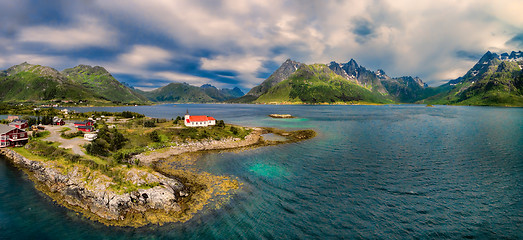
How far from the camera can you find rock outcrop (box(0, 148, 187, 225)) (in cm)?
2703

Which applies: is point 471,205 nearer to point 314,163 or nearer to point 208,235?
point 314,163

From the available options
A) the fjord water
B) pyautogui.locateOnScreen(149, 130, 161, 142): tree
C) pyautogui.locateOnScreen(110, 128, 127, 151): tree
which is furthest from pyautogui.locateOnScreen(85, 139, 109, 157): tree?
pyautogui.locateOnScreen(149, 130, 161, 142): tree

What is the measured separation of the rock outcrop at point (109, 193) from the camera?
2703cm

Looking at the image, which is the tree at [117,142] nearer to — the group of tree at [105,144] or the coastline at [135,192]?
the group of tree at [105,144]

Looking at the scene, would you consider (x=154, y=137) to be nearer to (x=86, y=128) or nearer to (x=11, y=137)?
(x=86, y=128)

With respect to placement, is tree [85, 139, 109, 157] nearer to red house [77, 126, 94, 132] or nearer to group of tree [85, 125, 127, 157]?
group of tree [85, 125, 127, 157]

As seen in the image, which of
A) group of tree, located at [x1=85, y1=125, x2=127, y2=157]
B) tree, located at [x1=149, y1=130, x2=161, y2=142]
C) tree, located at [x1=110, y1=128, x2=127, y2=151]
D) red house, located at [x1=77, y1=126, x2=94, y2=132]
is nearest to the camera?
group of tree, located at [x1=85, y1=125, x2=127, y2=157]

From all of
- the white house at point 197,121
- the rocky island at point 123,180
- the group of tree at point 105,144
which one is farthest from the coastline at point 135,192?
the white house at point 197,121

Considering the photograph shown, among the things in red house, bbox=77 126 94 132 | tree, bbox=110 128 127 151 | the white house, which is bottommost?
tree, bbox=110 128 127 151

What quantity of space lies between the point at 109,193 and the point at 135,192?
134 inches

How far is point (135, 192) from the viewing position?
1139 inches

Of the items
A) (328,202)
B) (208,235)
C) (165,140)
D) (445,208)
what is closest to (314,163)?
(328,202)

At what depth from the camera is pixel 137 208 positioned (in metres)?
27.4

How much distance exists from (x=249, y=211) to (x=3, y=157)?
222 feet
